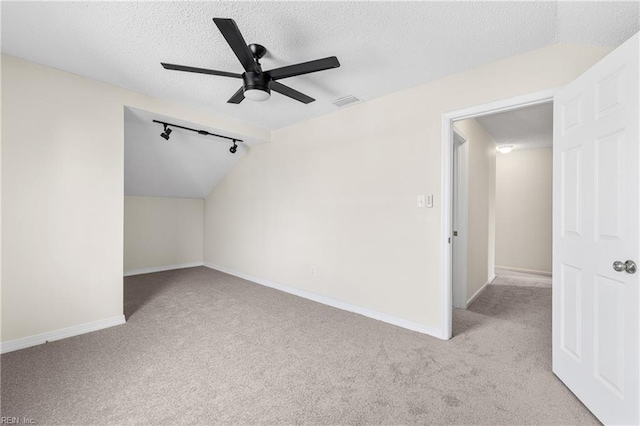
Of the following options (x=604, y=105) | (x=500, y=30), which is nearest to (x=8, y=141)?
(x=500, y=30)

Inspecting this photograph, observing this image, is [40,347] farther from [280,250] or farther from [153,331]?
[280,250]

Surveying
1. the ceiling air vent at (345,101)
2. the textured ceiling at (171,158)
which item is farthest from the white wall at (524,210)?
the textured ceiling at (171,158)

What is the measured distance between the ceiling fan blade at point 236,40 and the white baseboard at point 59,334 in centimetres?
284

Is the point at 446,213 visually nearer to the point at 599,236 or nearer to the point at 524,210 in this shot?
the point at 599,236

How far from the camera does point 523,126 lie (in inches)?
161

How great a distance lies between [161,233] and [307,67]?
494 cm

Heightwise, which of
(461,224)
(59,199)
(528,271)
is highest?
(59,199)

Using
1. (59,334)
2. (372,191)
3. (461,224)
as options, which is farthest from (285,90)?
(59,334)

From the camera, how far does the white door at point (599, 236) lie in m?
1.40

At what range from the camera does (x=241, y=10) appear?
1757 mm

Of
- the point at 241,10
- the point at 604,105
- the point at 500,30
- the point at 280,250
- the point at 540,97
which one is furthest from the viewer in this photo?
the point at 280,250

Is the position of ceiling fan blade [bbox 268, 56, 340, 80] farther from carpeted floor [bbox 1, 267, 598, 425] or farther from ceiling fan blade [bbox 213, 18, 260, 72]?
carpeted floor [bbox 1, 267, 598, 425]

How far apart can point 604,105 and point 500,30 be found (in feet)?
2.71

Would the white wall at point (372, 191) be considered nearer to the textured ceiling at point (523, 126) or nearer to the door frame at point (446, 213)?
the door frame at point (446, 213)
